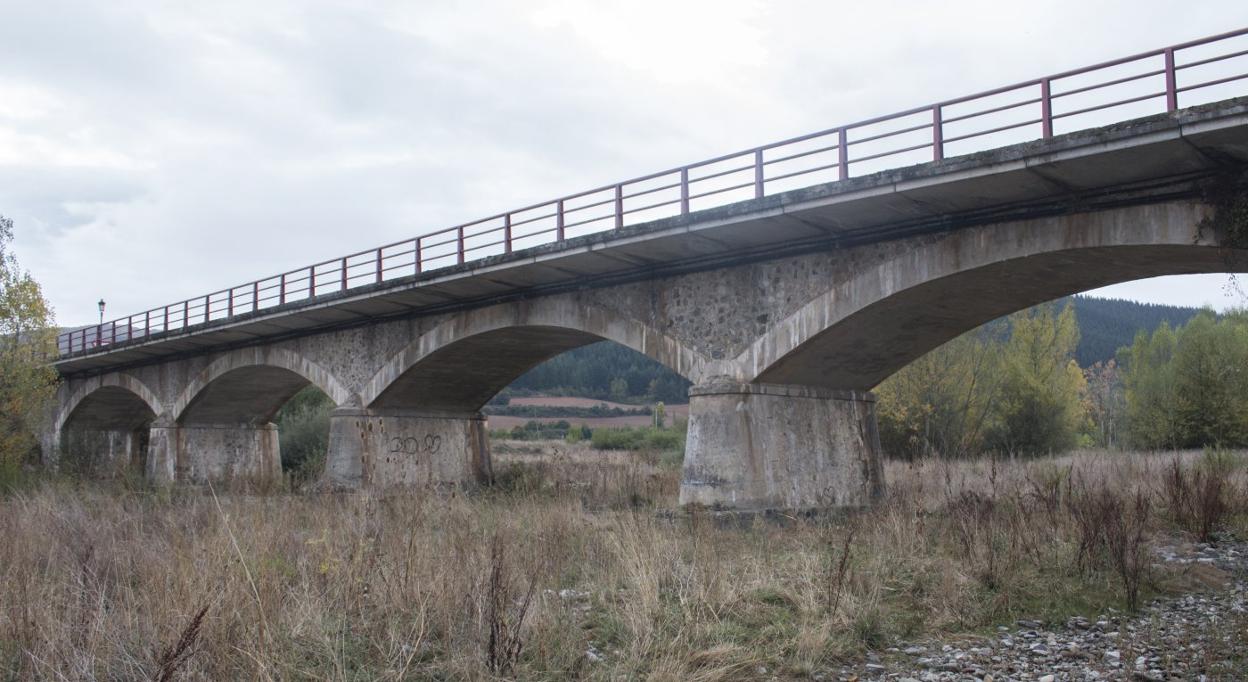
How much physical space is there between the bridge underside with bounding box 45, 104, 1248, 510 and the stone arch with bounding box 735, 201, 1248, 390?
0.10ft

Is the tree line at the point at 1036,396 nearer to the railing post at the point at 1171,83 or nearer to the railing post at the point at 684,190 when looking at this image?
the railing post at the point at 684,190

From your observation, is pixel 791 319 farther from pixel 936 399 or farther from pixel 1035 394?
pixel 1035 394

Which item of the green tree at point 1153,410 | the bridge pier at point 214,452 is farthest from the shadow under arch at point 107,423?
the green tree at point 1153,410

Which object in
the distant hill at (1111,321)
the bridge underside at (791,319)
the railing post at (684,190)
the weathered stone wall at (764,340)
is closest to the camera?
the bridge underside at (791,319)

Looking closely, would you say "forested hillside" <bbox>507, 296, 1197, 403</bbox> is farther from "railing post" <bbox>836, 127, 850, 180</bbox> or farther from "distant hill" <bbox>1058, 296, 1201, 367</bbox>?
"railing post" <bbox>836, 127, 850, 180</bbox>

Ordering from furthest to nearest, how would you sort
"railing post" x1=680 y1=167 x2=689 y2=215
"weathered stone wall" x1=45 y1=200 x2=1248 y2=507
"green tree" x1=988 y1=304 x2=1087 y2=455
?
"green tree" x1=988 y1=304 x2=1087 y2=455 < "railing post" x1=680 y1=167 x2=689 y2=215 < "weathered stone wall" x1=45 y1=200 x2=1248 y2=507

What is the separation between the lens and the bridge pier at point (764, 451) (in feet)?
48.9

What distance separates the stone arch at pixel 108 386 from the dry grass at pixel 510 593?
22317mm

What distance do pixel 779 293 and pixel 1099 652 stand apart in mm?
8862

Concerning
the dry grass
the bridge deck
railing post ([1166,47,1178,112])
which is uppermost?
railing post ([1166,47,1178,112])

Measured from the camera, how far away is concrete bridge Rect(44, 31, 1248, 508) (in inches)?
450

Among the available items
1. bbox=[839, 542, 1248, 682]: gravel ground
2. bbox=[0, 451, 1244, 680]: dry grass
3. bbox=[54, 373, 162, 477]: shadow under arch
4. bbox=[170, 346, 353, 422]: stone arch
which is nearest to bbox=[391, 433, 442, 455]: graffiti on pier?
bbox=[170, 346, 353, 422]: stone arch

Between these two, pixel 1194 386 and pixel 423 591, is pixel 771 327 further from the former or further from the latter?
pixel 1194 386

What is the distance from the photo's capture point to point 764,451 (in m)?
15.1
